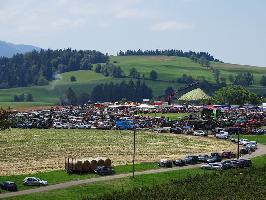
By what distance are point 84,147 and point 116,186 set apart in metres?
37.3

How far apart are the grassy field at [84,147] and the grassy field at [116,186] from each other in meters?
11.6

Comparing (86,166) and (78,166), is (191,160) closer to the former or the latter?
(86,166)

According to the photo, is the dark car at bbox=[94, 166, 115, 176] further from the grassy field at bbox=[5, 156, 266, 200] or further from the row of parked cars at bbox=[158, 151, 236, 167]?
the row of parked cars at bbox=[158, 151, 236, 167]

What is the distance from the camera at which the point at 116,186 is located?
67062 millimetres

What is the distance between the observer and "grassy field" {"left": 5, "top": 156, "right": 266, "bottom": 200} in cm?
6094

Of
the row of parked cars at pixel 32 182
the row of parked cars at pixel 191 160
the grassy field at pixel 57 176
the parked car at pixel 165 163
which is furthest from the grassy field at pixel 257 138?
the row of parked cars at pixel 32 182

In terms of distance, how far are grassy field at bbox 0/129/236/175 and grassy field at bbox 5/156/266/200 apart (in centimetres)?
1160

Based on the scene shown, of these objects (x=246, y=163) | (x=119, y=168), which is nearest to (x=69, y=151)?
(x=119, y=168)

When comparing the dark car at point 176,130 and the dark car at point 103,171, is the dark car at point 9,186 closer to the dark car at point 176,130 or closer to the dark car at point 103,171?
the dark car at point 103,171

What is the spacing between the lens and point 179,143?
11275 cm

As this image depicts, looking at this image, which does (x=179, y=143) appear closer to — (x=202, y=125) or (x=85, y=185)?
(x=202, y=125)

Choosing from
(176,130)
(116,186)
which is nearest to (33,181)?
(116,186)

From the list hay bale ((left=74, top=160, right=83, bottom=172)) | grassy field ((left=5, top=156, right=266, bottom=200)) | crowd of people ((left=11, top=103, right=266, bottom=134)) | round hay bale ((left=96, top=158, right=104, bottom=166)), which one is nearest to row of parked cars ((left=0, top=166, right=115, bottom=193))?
round hay bale ((left=96, top=158, right=104, bottom=166))

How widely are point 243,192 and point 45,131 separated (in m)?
78.3
